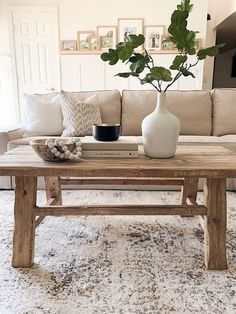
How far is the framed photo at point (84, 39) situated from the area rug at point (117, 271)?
3409 millimetres

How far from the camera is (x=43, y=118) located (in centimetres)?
269

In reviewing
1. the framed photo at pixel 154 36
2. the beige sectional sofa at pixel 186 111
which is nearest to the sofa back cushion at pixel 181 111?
the beige sectional sofa at pixel 186 111

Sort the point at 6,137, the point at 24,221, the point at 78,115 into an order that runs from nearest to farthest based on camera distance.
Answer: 1. the point at 24,221
2. the point at 6,137
3. the point at 78,115

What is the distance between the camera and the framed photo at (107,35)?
4402 mm

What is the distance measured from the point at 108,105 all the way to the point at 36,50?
2.42m

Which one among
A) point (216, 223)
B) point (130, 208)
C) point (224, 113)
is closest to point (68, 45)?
point (224, 113)

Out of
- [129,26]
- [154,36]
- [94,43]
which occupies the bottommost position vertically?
[94,43]

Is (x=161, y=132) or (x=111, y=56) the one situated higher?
(x=111, y=56)

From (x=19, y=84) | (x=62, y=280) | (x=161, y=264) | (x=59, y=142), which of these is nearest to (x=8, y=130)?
(x=59, y=142)

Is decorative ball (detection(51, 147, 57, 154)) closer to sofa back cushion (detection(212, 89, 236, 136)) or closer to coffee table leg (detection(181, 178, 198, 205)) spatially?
coffee table leg (detection(181, 178, 198, 205))

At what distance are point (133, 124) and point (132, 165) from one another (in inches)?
61.2

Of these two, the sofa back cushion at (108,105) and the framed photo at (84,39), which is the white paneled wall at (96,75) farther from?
the sofa back cushion at (108,105)

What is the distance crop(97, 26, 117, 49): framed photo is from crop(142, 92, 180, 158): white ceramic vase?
3491 millimetres

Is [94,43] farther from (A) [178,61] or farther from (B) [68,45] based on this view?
(A) [178,61]
